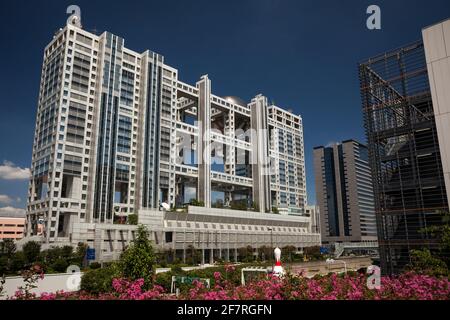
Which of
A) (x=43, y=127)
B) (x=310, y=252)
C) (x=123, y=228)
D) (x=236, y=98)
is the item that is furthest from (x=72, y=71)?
(x=310, y=252)

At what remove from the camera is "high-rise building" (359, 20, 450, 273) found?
4047 cm

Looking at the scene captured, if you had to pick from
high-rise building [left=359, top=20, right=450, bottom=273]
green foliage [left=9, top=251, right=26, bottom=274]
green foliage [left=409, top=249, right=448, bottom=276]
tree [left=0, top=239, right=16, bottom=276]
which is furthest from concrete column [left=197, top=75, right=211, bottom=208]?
green foliage [left=409, top=249, right=448, bottom=276]

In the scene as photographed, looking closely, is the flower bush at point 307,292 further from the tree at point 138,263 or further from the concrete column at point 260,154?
the concrete column at point 260,154

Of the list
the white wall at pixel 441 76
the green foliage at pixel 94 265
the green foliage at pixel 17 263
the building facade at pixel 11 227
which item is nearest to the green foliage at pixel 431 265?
the white wall at pixel 441 76

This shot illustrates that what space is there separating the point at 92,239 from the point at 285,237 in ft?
232

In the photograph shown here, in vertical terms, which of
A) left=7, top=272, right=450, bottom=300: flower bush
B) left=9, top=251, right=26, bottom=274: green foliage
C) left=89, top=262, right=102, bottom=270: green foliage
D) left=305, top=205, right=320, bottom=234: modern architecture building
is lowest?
left=89, top=262, right=102, bottom=270: green foliage

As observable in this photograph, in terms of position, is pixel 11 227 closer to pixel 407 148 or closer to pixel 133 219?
pixel 133 219

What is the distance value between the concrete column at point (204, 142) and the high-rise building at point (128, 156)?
362 mm

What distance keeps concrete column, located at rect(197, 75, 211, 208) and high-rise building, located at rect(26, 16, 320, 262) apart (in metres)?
0.36

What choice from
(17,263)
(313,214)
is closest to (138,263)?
(17,263)

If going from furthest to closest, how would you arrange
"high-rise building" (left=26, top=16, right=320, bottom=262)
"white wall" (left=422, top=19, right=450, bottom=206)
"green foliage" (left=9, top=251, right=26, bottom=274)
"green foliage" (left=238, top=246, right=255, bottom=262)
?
"green foliage" (left=238, top=246, right=255, bottom=262)
"high-rise building" (left=26, top=16, right=320, bottom=262)
"green foliage" (left=9, top=251, right=26, bottom=274)
"white wall" (left=422, top=19, right=450, bottom=206)

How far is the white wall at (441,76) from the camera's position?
3884 centimetres

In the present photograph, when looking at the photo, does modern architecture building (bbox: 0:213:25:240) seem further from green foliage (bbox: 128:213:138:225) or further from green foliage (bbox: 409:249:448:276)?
green foliage (bbox: 409:249:448:276)

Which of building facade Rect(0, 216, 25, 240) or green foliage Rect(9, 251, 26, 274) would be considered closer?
green foliage Rect(9, 251, 26, 274)
